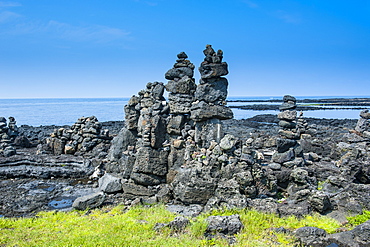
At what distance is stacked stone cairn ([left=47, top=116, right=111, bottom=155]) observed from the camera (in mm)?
27312

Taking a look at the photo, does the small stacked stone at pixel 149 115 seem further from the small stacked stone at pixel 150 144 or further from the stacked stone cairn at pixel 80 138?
the stacked stone cairn at pixel 80 138

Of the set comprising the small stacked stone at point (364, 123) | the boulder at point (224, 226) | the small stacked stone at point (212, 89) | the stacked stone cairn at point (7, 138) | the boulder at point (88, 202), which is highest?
the small stacked stone at point (212, 89)

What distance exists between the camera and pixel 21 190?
1817 cm

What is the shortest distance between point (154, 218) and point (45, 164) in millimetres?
14935

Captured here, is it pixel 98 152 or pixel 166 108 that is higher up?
pixel 166 108

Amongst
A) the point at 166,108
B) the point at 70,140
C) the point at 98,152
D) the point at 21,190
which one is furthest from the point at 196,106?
the point at 70,140

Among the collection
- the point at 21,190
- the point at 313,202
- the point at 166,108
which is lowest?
the point at 21,190

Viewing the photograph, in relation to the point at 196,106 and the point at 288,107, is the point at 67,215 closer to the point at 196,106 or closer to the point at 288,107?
the point at 196,106

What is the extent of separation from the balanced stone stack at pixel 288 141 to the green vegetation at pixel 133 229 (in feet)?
19.2

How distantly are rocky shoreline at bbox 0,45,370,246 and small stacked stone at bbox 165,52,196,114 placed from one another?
0.19ft

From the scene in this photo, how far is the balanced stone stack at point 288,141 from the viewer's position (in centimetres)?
1717

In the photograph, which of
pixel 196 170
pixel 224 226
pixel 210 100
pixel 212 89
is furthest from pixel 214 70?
pixel 224 226

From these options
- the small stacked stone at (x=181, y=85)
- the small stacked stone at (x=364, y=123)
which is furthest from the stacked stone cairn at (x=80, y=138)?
the small stacked stone at (x=364, y=123)

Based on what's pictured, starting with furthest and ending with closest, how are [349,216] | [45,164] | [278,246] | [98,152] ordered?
[98,152]
[45,164]
[349,216]
[278,246]
